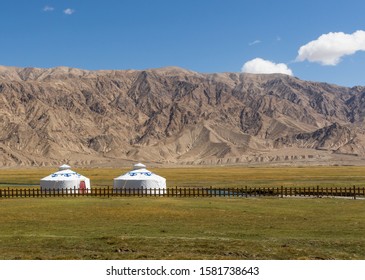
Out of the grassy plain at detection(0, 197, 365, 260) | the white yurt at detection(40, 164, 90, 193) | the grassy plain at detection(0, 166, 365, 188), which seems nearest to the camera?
the grassy plain at detection(0, 197, 365, 260)

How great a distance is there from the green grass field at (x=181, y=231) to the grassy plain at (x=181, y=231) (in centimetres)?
3

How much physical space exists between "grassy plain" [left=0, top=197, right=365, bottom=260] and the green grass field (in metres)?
0.03

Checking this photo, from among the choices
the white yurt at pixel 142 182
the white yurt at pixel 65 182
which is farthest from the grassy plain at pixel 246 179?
the white yurt at pixel 65 182

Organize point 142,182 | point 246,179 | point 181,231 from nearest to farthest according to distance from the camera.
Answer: point 181,231
point 142,182
point 246,179

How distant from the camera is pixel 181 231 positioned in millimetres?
24094

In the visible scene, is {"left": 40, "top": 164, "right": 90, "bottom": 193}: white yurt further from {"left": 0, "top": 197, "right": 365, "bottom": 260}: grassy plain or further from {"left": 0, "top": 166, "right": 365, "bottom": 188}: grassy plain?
{"left": 0, "top": 166, "right": 365, "bottom": 188}: grassy plain

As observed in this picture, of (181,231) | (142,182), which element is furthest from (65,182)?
(181,231)

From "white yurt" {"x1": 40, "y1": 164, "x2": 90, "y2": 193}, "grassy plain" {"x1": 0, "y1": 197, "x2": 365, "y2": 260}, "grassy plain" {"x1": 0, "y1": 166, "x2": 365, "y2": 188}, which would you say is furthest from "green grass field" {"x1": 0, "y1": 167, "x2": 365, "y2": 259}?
"grassy plain" {"x1": 0, "y1": 166, "x2": 365, "y2": 188}

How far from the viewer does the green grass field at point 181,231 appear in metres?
16.9

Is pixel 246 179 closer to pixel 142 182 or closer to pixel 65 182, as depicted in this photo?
pixel 142 182

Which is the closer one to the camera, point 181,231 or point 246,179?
point 181,231

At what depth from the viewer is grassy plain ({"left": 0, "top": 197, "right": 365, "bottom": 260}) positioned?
55.3 feet

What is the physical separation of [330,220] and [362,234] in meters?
6.65
